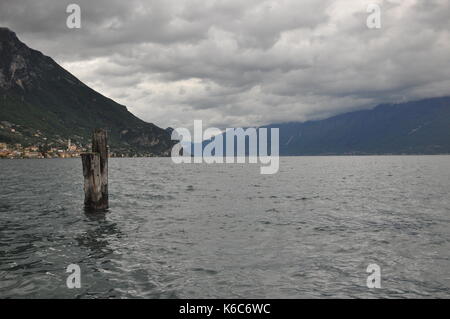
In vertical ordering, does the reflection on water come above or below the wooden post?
below

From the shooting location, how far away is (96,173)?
27.1m

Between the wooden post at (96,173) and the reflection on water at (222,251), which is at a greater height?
the wooden post at (96,173)

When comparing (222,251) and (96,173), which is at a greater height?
(96,173)

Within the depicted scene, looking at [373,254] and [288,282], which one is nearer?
[288,282]

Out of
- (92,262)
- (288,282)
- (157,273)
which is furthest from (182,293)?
(92,262)

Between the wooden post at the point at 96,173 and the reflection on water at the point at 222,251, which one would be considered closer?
the reflection on water at the point at 222,251

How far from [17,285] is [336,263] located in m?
13.2

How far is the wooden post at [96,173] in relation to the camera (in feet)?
87.9

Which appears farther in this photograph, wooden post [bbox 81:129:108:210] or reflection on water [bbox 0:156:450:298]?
wooden post [bbox 81:129:108:210]

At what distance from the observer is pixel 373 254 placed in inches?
679

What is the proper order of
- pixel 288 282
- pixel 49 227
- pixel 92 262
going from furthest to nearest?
pixel 49 227
pixel 92 262
pixel 288 282

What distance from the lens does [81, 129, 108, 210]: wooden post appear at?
26797 mm

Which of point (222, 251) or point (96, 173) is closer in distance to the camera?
point (222, 251)

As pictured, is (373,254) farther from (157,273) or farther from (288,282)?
(157,273)
